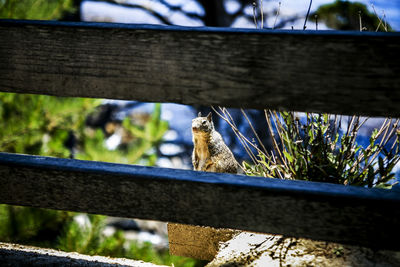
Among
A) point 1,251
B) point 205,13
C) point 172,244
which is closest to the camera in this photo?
point 1,251

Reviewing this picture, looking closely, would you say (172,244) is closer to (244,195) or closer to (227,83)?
(244,195)

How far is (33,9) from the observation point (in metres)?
2.55

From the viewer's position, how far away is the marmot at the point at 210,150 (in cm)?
177

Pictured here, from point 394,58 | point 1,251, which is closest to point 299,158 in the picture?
point 394,58

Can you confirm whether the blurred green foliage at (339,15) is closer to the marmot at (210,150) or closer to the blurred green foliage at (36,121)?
the marmot at (210,150)

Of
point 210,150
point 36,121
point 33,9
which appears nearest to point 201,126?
point 210,150

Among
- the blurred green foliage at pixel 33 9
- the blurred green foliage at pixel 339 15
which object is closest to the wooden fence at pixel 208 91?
the blurred green foliage at pixel 33 9

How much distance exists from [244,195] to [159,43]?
46 cm

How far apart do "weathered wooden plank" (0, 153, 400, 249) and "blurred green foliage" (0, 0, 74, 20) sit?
1.94 meters

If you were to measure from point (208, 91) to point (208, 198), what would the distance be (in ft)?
0.95

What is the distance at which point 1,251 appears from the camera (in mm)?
1141

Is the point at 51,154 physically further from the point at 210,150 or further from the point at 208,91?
the point at 208,91

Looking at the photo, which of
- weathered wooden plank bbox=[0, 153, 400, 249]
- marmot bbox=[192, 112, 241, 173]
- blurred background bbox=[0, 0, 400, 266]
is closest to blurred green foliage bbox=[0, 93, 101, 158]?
blurred background bbox=[0, 0, 400, 266]

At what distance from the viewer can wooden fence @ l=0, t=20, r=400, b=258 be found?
0.75 metres
